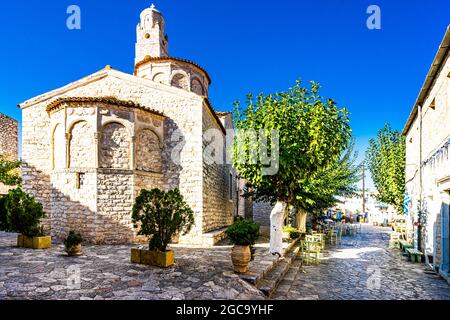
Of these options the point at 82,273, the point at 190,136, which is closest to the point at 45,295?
the point at 82,273

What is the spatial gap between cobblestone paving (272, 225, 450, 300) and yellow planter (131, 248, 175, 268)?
2720 mm

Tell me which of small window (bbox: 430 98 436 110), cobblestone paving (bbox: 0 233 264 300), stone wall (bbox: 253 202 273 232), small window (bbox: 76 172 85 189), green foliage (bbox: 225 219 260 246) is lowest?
stone wall (bbox: 253 202 273 232)

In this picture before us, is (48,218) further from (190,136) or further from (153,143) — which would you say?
(190,136)

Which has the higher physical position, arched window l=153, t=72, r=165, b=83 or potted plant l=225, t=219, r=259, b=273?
arched window l=153, t=72, r=165, b=83

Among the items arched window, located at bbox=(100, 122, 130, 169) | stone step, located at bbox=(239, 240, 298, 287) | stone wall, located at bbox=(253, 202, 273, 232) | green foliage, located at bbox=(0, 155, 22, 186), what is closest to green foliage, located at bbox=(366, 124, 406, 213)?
stone wall, located at bbox=(253, 202, 273, 232)

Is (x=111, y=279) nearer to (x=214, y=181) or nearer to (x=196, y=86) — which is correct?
(x=214, y=181)

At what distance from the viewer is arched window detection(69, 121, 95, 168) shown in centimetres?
1072

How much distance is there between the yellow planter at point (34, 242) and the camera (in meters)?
9.53

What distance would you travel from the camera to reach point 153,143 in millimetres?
12000

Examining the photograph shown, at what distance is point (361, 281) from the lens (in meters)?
7.54

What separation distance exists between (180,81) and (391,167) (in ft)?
43.5

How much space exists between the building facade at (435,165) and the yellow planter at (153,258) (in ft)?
23.8

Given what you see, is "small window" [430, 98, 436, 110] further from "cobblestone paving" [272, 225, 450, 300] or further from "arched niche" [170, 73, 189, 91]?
"arched niche" [170, 73, 189, 91]

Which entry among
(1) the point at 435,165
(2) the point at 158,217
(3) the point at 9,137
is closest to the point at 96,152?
(2) the point at 158,217
